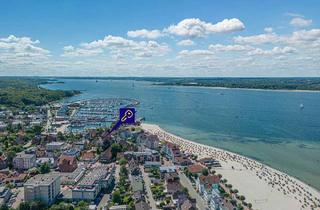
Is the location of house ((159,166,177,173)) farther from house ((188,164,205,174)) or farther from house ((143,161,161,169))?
A: house ((143,161,161,169))

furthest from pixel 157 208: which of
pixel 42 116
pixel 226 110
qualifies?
pixel 226 110

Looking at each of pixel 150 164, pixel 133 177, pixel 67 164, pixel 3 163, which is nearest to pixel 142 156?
pixel 150 164

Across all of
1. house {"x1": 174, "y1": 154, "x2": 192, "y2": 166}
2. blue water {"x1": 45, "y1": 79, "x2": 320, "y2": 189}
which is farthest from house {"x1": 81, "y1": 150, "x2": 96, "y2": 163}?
blue water {"x1": 45, "y1": 79, "x2": 320, "y2": 189}

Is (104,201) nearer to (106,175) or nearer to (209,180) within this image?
(106,175)

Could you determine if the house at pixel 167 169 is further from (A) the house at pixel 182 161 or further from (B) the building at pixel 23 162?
(B) the building at pixel 23 162

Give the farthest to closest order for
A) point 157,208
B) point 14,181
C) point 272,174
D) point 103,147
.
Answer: point 103,147 < point 272,174 < point 14,181 < point 157,208

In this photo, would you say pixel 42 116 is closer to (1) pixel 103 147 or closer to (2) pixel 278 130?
(1) pixel 103 147

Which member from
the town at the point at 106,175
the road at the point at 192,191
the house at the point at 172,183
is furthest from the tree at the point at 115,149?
the house at the point at 172,183
